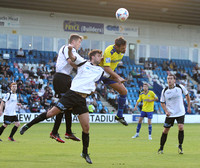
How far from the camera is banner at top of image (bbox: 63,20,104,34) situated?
37250 mm

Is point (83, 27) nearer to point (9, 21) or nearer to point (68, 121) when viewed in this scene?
point (9, 21)

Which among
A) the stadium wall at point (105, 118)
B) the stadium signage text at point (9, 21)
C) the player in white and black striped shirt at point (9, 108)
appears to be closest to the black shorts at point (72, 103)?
the player in white and black striped shirt at point (9, 108)

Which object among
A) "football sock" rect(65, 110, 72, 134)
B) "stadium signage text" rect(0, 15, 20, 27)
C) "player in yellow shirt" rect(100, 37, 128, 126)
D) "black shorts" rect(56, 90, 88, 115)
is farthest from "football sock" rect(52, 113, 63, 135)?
"stadium signage text" rect(0, 15, 20, 27)

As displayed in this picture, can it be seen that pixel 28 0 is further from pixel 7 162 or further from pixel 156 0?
pixel 7 162

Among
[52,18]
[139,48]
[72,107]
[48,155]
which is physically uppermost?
[52,18]

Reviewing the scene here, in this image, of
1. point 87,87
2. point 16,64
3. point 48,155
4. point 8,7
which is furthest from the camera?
point 8,7

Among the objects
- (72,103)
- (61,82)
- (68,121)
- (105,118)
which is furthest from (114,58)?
(105,118)

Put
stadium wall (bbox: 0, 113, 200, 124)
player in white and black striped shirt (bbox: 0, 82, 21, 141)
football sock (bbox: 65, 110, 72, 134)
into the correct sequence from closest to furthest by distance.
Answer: football sock (bbox: 65, 110, 72, 134)
player in white and black striped shirt (bbox: 0, 82, 21, 141)
stadium wall (bbox: 0, 113, 200, 124)

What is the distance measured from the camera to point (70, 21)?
3734 centimetres

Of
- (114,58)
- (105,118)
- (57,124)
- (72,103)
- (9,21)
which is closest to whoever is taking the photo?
Answer: (72,103)

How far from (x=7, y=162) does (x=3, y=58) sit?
2445cm

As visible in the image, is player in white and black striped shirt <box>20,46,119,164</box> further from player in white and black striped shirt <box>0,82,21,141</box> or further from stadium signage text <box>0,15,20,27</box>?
stadium signage text <box>0,15,20,27</box>

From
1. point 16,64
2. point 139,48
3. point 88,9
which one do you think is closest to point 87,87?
point 16,64

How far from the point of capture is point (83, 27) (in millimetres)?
37875
